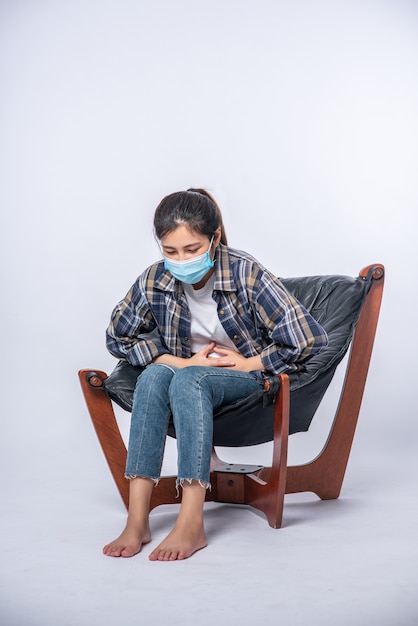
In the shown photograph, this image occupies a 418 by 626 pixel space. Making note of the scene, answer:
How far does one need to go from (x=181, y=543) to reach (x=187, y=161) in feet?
7.19

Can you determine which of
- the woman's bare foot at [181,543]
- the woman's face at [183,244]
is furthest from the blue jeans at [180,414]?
the woman's face at [183,244]

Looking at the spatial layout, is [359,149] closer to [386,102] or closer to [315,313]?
[386,102]

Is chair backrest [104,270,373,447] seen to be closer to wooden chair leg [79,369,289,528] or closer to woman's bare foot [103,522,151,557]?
wooden chair leg [79,369,289,528]

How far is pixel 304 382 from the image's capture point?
254 centimetres

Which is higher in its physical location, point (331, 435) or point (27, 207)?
point (27, 207)

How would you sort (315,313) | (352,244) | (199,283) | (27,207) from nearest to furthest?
(199,283) < (315,313) < (352,244) < (27,207)

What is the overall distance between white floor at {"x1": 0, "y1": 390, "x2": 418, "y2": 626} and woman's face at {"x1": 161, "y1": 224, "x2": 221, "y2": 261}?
0.77 metres

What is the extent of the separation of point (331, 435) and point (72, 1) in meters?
2.59

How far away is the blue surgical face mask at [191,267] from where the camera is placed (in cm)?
251

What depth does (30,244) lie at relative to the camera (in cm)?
418

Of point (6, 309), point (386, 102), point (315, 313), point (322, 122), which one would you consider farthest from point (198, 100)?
point (315, 313)

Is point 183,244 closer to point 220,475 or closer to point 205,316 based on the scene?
point 205,316

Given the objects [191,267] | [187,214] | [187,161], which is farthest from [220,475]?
[187,161]

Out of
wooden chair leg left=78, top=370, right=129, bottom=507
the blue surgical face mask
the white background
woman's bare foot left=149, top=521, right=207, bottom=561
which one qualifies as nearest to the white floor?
woman's bare foot left=149, top=521, right=207, bottom=561
